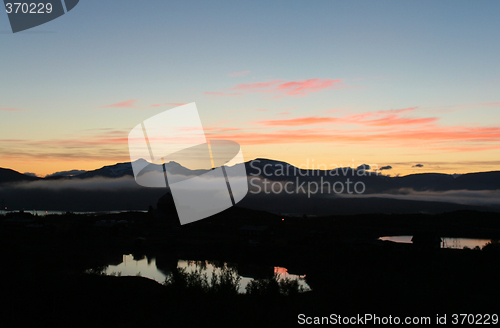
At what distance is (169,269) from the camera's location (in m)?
42.3

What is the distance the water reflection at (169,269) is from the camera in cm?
3803

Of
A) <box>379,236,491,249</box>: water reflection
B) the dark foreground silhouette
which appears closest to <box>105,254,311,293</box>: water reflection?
the dark foreground silhouette

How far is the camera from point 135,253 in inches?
2090

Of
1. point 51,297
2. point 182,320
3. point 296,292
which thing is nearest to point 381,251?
point 296,292

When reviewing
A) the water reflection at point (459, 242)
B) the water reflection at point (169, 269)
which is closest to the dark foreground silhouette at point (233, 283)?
the water reflection at point (169, 269)

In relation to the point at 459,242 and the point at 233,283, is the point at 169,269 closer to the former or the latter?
the point at 233,283

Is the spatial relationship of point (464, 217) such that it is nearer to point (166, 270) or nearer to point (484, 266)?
point (484, 266)

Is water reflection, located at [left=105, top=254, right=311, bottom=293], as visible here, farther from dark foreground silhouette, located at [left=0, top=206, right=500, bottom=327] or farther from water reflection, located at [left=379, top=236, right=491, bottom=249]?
water reflection, located at [left=379, top=236, right=491, bottom=249]

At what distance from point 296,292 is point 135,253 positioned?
34328 mm

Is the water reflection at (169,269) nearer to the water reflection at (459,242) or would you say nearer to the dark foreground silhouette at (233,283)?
the dark foreground silhouette at (233,283)

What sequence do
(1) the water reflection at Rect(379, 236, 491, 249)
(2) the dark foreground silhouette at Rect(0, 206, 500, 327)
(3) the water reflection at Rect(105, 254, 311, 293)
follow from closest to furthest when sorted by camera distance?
(2) the dark foreground silhouette at Rect(0, 206, 500, 327), (3) the water reflection at Rect(105, 254, 311, 293), (1) the water reflection at Rect(379, 236, 491, 249)

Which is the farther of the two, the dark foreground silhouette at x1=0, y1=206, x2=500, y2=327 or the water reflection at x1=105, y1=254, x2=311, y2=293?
the water reflection at x1=105, y1=254, x2=311, y2=293

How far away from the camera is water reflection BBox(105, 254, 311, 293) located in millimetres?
38034

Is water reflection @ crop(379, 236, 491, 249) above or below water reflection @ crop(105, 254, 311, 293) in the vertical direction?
below
